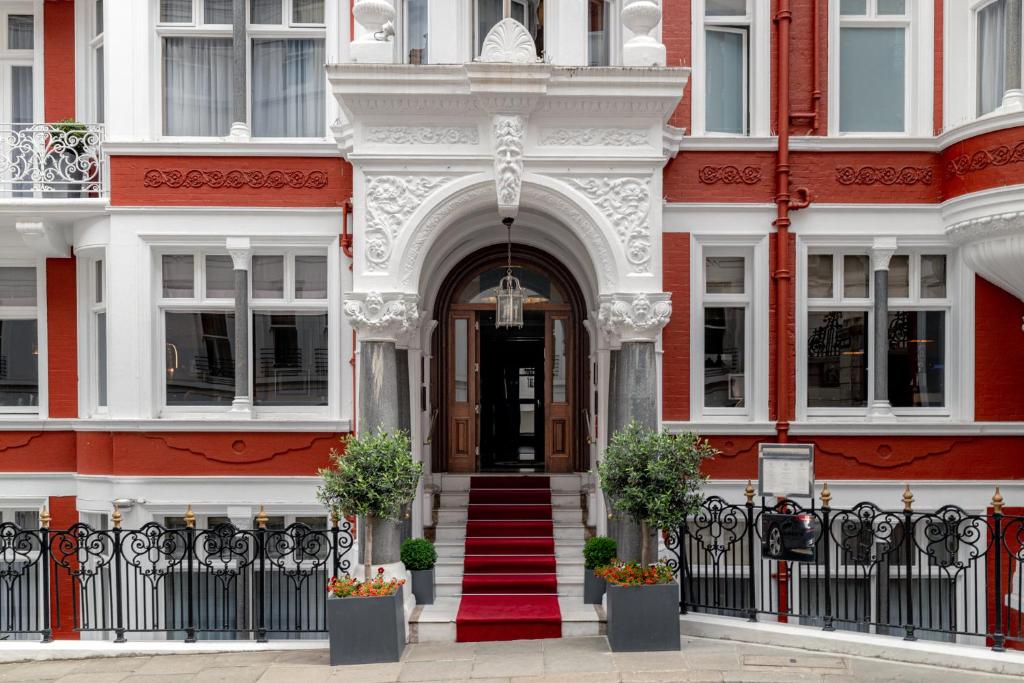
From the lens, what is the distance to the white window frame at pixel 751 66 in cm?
1078

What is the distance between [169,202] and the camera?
420 inches

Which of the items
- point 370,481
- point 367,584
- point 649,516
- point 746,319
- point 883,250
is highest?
point 883,250

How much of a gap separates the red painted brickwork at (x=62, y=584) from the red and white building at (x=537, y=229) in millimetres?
58

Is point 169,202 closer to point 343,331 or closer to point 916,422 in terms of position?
point 343,331

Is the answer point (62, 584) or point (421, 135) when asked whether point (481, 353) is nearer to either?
point (421, 135)

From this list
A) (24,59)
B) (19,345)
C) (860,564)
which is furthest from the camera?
(19,345)

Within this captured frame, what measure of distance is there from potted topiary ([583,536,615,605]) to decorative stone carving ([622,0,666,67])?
5.37 metres

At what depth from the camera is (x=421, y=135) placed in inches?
372

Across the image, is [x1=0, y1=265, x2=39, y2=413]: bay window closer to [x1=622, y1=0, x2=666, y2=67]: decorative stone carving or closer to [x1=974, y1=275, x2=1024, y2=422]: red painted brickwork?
[x1=622, y1=0, x2=666, y2=67]: decorative stone carving

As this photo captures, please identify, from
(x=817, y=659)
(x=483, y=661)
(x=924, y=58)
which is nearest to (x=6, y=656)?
(x=483, y=661)

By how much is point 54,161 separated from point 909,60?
1085 centimetres

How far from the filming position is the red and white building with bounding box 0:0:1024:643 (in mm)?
10617

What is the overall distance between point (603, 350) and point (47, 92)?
811 cm

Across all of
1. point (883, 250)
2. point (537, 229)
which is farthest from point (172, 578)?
point (883, 250)
